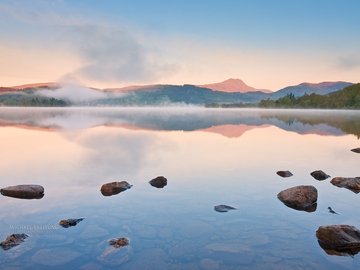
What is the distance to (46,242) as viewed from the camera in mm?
13305

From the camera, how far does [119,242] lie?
1323 cm

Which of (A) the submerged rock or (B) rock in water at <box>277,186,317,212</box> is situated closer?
(A) the submerged rock

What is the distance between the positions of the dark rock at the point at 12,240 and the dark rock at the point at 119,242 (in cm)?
349

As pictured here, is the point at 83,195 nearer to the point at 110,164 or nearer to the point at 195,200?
the point at 195,200

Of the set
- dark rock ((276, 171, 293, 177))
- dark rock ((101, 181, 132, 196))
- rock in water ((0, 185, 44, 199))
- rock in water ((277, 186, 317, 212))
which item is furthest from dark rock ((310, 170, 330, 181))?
rock in water ((0, 185, 44, 199))

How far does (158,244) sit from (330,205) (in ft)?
33.5

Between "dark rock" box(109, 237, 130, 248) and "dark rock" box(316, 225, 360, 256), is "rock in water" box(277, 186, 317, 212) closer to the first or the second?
"dark rock" box(316, 225, 360, 256)

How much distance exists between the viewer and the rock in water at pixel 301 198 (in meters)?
18.1

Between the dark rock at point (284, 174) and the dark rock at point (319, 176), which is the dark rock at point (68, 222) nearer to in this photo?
the dark rock at point (284, 174)

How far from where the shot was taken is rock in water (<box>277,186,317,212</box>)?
18111 mm

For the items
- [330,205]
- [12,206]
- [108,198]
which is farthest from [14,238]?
[330,205]

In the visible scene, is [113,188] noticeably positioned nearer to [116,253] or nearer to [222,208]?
[222,208]

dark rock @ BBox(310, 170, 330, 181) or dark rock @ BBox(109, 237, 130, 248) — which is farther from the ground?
dark rock @ BBox(109, 237, 130, 248)

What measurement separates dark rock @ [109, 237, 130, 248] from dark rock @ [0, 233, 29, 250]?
3494mm
